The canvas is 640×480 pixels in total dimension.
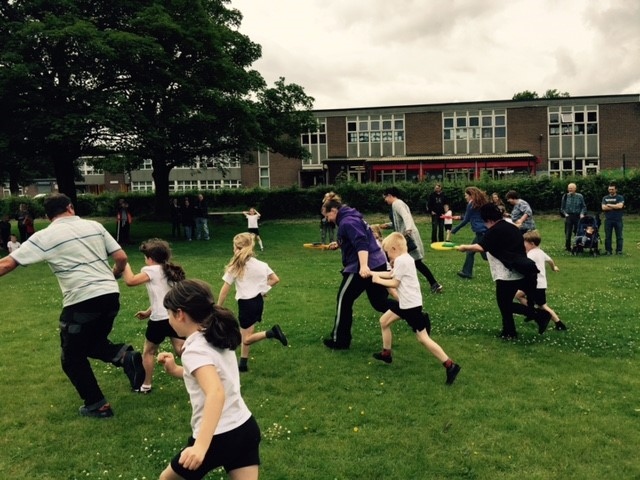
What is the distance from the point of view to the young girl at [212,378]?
301cm

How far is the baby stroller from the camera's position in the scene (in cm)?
1702

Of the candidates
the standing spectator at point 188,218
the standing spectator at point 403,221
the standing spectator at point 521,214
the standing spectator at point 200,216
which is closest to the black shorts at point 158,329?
the standing spectator at point 403,221

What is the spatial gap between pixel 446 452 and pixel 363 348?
308 centimetres

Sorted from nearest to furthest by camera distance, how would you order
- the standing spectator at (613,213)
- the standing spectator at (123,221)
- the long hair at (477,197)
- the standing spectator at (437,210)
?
the long hair at (477,197) → the standing spectator at (613,213) → the standing spectator at (437,210) → the standing spectator at (123,221)

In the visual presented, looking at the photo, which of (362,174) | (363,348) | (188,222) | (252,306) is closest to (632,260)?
(363,348)

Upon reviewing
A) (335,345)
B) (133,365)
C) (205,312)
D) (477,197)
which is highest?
(477,197)

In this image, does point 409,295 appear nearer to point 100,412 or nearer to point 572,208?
point 100,412

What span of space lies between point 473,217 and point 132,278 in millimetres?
8609

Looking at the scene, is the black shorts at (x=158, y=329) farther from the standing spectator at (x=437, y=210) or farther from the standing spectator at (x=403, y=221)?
the standing spectator at (x=437, y=210)

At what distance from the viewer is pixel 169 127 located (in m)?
23.8

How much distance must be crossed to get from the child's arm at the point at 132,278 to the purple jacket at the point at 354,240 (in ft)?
8.77

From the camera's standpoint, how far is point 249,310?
659 centimetres

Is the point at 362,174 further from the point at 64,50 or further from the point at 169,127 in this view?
the point at 64,50


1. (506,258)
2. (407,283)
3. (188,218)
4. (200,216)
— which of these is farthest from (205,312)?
(200,216)
